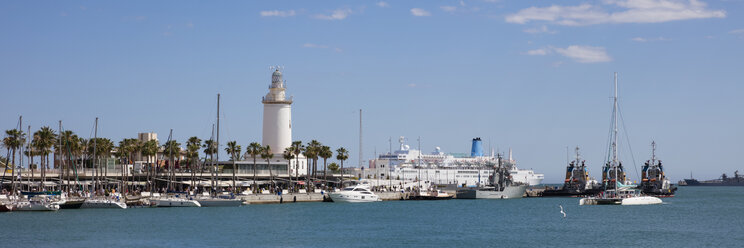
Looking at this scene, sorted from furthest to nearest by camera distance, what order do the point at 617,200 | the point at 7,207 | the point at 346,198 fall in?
the point at 346,198 → the point at 617,200 → the point at 7,207

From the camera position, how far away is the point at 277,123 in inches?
4569

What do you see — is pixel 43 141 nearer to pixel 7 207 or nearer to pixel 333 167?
pixel 7 207

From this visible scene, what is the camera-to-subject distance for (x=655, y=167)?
13925 centimetres

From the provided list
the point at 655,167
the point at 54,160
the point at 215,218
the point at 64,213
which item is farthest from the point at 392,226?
the point at 655,167

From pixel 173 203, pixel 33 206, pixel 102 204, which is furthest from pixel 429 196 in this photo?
pixel 33 206

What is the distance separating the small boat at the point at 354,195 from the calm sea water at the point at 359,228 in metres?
16.6

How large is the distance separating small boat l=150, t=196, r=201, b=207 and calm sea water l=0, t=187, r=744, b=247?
129 inches

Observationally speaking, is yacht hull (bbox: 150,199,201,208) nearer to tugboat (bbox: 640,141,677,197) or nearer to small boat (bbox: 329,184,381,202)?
small boat (bbox: 329,184,381,202)

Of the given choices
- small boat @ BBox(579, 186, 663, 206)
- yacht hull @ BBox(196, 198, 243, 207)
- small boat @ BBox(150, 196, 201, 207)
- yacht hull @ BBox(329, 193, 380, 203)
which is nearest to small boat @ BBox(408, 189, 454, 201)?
yacht hull @ BBox(329, 193, 380, 203)

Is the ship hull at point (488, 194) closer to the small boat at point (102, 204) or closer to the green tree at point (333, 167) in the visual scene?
the green tree at point (333, 167)

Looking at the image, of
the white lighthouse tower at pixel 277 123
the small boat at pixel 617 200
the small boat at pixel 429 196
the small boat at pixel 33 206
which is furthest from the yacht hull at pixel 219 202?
the small boat at pixel 429 196

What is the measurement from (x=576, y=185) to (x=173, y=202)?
77.6 metres

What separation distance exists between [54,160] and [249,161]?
2413cm

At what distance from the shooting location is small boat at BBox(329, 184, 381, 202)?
100188mm
